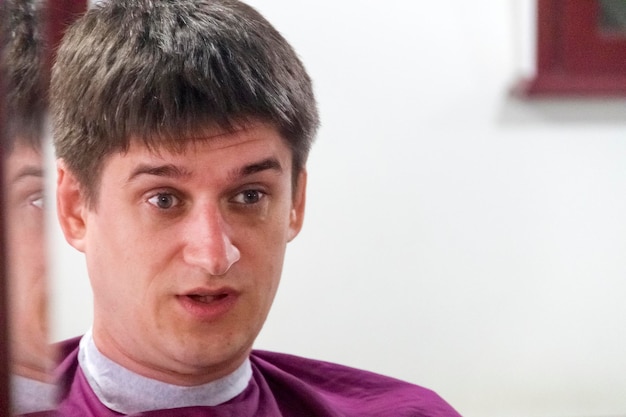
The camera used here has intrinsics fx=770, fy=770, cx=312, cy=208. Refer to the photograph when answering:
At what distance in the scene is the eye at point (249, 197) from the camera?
1.98 ft

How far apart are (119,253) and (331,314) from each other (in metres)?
0.20

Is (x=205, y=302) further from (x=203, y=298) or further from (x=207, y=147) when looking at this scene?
(x=207, y=147)

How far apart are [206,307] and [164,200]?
9 cm

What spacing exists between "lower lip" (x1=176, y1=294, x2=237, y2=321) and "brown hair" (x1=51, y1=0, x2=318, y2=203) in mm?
109

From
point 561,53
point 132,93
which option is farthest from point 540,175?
point 132,93

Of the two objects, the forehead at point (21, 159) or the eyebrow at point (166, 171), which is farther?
the eyebrow at point (166, 171)

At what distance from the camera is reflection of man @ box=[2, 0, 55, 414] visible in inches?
19.1

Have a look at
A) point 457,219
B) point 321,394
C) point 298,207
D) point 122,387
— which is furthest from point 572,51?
point 122,387

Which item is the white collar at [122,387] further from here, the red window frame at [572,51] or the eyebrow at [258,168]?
the red window frame at [572,51]

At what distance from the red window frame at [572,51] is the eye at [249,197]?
26 centimetres

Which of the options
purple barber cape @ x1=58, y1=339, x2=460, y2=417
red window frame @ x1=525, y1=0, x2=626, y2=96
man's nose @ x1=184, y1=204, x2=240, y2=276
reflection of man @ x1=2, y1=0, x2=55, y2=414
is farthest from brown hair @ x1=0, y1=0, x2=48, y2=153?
red window frame @ x1=525, y1=0, x2=626, y2=96

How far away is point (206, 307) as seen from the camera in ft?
1.96

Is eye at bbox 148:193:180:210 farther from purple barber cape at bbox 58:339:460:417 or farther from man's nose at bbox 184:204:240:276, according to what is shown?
purple barber cape at bbox 58:339:460:417

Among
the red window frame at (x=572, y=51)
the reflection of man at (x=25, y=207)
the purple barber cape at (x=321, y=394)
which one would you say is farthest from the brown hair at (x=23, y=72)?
the red window frame at (x=572, y=51)
